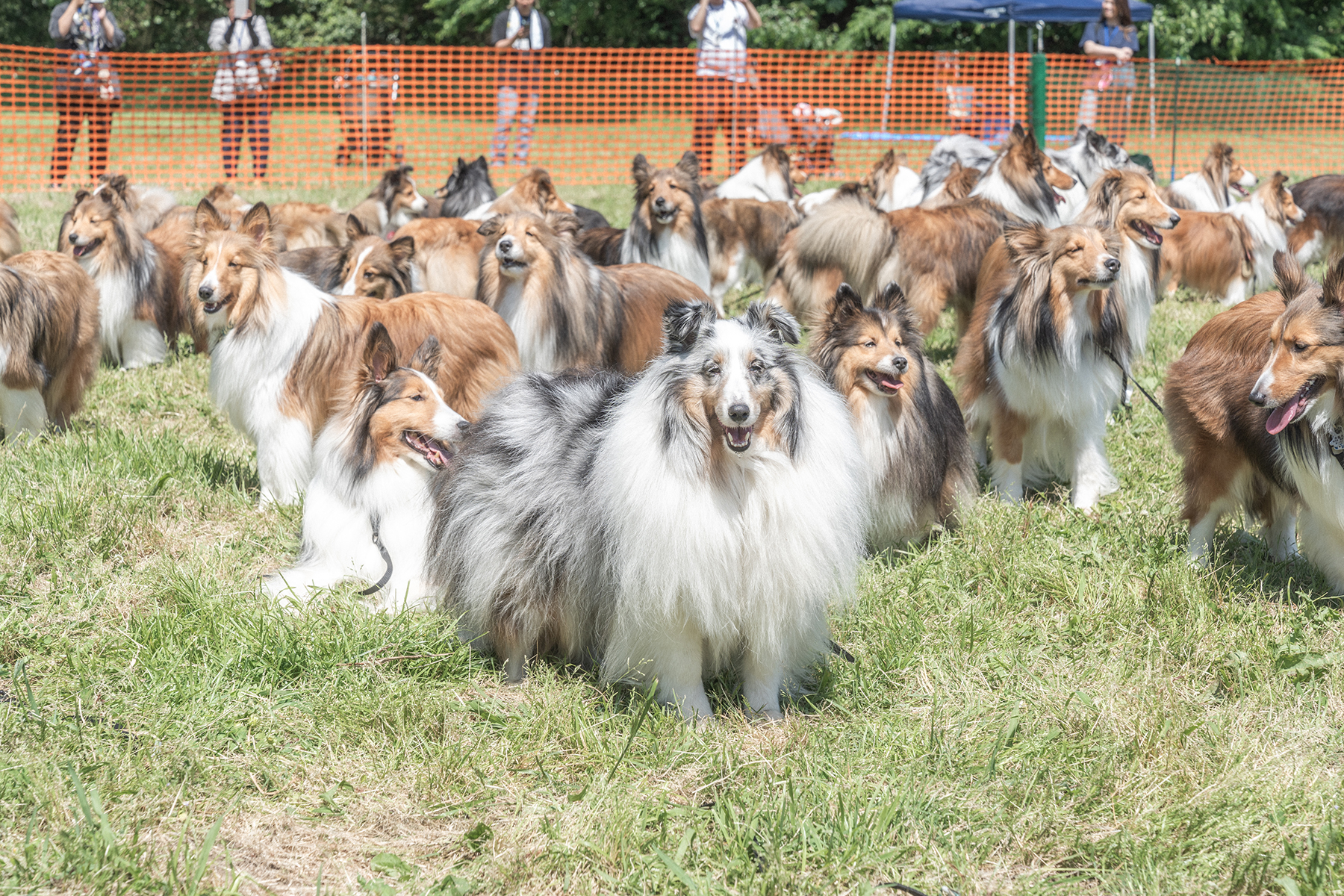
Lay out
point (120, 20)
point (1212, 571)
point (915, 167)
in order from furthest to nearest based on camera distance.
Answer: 1. point (120, 20)
2. point (915, 167)
3. point (1212, 571)

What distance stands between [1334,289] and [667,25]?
2884 cm

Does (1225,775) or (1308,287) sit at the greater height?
(1308,287)

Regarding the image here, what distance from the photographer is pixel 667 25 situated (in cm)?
3064

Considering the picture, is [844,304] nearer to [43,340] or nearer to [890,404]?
[890,404]

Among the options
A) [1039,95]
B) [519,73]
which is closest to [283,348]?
[519,73]

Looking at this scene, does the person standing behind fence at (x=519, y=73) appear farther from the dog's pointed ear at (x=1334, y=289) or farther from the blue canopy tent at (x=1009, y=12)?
the dog's pointed ear at (x=1334, y=289)

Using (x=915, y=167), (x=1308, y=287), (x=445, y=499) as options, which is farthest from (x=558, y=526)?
(x=915, y=167)

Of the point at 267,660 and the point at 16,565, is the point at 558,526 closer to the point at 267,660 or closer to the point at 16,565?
the point at 267,660

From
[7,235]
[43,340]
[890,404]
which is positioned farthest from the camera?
[7,235]

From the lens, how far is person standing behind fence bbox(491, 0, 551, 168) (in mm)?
15555

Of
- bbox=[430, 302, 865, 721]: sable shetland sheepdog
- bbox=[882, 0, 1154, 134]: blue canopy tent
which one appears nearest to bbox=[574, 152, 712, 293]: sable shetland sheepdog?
bbox=[430, 302, 865, 721]: sable shetland sheepdog

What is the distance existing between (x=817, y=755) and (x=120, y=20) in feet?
110

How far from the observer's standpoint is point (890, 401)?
5.14m

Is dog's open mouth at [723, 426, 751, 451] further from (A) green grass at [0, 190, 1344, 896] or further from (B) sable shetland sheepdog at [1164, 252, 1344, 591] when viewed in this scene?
(B) sable shetland sheepdog at [1164, 252, 1344, 591]
